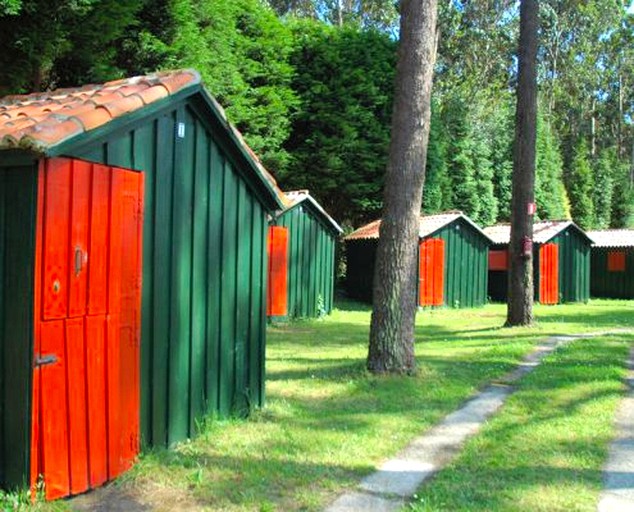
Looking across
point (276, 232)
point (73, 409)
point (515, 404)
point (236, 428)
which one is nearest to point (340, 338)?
point (276, 232)

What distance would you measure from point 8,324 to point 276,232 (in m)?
12.0

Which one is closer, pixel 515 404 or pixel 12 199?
pixel 12 199

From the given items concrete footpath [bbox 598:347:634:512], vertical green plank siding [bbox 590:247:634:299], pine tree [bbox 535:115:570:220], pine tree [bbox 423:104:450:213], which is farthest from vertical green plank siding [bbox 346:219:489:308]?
concrete footpath [bbox 598:347:634:512]

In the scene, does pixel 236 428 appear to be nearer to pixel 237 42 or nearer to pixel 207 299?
pixel 207 299

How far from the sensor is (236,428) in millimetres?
6590

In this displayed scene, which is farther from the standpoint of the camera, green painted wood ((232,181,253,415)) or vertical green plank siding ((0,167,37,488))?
green painted wood ((232,181,253,415))

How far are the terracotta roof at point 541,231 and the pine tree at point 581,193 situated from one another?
17438 mm

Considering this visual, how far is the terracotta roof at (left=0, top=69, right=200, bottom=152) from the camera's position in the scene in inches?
172

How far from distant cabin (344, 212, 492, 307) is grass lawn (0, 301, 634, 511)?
8.24 meters

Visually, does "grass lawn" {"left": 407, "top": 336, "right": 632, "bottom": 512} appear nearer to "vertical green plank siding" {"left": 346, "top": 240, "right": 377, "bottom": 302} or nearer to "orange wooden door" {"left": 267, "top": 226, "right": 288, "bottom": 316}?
"orange wooden door" {"left": 267, "top": 226, "right": 288, "bottom": 316}

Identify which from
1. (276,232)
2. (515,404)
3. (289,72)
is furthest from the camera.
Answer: (289,72)

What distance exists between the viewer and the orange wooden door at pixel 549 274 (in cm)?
2458

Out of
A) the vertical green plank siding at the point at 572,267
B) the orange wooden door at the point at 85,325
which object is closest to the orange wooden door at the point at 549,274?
the vertical green plank siding at the point at 572,267

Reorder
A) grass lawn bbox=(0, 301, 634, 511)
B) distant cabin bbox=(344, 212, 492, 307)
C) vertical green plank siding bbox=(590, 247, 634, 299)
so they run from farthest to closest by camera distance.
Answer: vertical green plank siding bbox=(590, 247, 634, 299) → distant cabin bbox=(344, 212, 492, 307) → grass lawn bbox=(0, 301, 634, 511)
